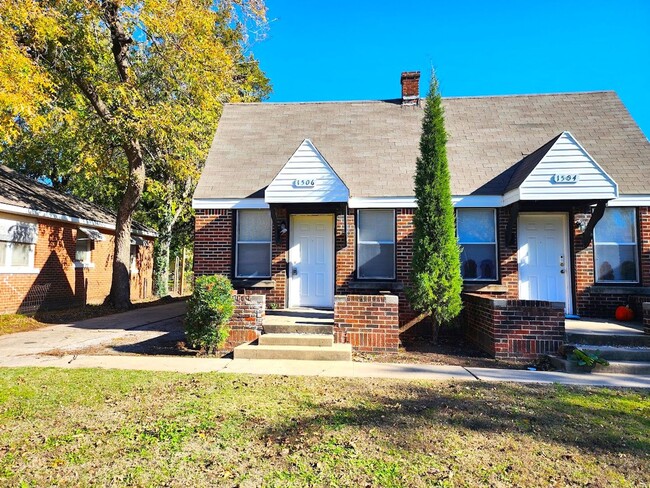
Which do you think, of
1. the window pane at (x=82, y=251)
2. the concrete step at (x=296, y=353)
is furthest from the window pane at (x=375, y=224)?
the window pane at (x=82, y=251)

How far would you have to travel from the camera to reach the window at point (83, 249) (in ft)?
49.6

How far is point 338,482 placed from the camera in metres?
2.79

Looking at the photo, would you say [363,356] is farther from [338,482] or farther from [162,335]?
[162,335]

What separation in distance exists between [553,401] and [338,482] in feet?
10.2

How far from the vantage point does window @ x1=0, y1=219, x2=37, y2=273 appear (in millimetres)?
11742

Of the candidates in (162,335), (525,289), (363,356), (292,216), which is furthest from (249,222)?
(525,289)

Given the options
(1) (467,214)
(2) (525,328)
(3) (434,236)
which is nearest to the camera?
(2) (525,328)

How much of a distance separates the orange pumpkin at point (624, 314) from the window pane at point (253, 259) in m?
7.78

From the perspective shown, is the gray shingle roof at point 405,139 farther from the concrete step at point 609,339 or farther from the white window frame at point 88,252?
the white window frame at point 88,252

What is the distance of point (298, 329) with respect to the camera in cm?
714

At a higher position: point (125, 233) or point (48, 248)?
point (125, 233)

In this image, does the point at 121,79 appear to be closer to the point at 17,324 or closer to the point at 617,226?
the point at 17,324

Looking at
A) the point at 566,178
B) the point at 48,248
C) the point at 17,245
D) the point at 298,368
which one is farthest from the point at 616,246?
the point at 48,248

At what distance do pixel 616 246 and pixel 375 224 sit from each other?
17.8 feet
